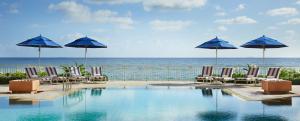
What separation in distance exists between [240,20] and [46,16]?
15545mm

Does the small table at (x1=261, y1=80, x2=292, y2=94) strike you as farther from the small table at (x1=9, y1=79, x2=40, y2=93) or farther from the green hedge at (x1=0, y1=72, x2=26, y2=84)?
the green hedge at (x1=0, y1=72, x2=26, y2=84)

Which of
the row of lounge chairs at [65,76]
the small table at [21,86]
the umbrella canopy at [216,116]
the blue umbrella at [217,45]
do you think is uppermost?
the blue umbrella at [217,45]

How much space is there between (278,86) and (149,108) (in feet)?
17.9

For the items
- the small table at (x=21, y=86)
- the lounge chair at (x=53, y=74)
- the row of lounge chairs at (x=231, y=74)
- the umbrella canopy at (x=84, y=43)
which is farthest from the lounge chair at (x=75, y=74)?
the row of lounge chairs at (x=231, y=74)

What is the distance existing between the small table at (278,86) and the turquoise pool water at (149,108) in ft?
4.77

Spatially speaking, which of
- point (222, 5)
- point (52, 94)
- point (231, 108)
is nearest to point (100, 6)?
point (222, 5)

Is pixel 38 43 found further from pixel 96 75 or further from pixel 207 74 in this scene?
pixel 207 74

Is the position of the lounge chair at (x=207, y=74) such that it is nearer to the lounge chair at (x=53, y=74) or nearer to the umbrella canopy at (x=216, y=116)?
the lounge chair at (x=53, y=74)

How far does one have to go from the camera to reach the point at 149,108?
12.1m

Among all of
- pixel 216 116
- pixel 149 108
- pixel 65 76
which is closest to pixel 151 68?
pixel 65 76

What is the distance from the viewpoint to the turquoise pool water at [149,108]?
34.7 ft

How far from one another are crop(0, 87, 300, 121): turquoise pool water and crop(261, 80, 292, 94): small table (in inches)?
57.2

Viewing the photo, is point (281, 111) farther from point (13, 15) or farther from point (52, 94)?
point (13, 15)

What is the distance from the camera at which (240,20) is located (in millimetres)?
35000
